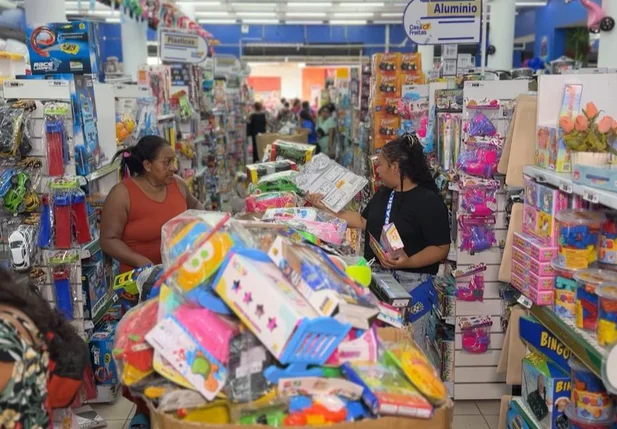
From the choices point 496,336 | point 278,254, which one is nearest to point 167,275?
point 278,254

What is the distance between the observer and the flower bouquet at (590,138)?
236cm

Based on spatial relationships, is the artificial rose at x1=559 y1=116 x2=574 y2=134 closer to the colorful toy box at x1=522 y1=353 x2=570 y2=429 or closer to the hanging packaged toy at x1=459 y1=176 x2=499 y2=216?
the colorful toy box at x1=522 y1=353 x2=570 y2=429

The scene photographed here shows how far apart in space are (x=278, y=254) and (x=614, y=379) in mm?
1100

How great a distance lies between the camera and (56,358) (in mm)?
1926

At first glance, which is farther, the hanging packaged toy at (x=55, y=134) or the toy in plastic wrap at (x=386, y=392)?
the hanging packaged toy at (x=55, y=134)

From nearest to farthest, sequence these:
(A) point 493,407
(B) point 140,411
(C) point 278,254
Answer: (C) point 278,254, (B) point 140,411, (A) point 493,407

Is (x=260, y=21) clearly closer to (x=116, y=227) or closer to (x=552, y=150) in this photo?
(x=116, y=227)

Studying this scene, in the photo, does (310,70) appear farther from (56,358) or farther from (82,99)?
(56,358)

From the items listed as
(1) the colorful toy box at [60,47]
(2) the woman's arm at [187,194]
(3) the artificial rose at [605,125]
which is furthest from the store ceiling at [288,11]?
(3) the artificial rose at [605,125]

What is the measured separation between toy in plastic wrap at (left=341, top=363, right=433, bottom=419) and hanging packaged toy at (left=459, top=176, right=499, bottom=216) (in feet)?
7.12

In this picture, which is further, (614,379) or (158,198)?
(158,198)

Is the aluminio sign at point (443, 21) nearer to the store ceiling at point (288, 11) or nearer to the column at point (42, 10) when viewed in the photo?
the column at point (42, 10)

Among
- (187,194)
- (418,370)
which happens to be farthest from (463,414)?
(418,370)

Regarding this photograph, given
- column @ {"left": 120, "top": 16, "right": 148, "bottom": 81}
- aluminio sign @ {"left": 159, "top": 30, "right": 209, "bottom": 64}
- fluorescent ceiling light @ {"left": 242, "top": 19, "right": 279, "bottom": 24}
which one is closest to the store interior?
aluminio sign @ {"left": 159, "top": 30, "right": 209, "bottom": 64}
